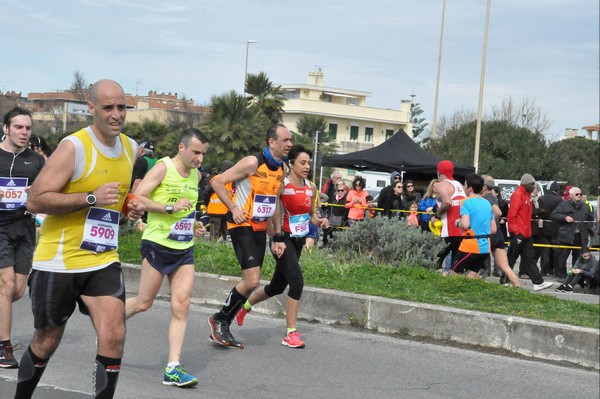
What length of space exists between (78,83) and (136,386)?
62456mm

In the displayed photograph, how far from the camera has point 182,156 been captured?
7.40 meters

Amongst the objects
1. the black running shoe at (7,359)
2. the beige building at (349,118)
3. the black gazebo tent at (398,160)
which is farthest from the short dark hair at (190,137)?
the beige building at (349,118)

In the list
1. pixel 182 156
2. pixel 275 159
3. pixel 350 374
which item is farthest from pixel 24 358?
pixel 275 159

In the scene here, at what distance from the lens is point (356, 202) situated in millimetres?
21281

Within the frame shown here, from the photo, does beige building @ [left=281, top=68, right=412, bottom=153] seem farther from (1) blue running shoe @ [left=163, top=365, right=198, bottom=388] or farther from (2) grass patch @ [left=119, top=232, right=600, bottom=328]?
(1) blue running shoe @ [left=163, top=365, right=198, bottom=388]

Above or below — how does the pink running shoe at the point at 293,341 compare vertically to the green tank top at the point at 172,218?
below

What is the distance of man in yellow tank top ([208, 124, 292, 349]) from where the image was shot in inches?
330

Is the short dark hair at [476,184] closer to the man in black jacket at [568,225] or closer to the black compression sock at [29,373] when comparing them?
the man in black jacket at [568,225]

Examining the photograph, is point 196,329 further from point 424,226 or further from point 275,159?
point 424,226

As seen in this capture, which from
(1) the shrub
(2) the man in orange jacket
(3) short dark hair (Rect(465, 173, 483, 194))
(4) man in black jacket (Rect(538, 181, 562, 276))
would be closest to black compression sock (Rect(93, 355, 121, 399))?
(1) the shrub

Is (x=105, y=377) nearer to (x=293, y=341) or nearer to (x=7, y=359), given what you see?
(x=7, y=359)

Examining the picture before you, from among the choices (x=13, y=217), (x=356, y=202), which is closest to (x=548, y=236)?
(x=356, y=202)

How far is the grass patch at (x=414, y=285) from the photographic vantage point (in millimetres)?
9469

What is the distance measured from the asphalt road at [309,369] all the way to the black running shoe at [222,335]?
4.4 inches
